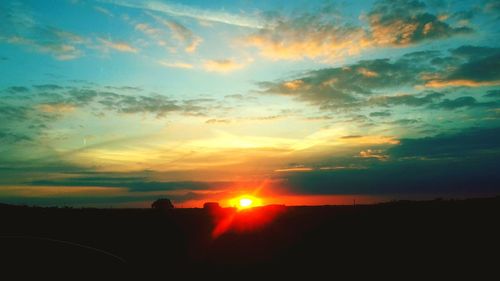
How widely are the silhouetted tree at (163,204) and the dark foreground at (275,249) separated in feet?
122

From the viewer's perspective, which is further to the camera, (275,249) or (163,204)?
(163,204)

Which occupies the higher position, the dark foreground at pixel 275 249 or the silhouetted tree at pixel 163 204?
the silhouetted tree at pixel 163 204

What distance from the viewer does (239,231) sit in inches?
1554

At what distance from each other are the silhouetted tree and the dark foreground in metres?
37.2

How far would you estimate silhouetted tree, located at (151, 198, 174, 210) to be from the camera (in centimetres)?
8137

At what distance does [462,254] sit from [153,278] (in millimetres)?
21790

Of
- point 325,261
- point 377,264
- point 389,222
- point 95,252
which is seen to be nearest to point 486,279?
point 377,264

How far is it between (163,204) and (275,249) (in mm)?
57163

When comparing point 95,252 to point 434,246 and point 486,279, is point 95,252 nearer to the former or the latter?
point 486,279

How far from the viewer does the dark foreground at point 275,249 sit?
5695mm

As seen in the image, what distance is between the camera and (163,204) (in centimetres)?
8219

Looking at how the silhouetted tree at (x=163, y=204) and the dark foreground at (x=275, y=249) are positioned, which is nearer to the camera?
the dark foreground at (x=275, y=249)

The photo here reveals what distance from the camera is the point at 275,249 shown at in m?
28.5

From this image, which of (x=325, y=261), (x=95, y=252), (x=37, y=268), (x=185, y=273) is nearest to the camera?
(x=37, y=268)
